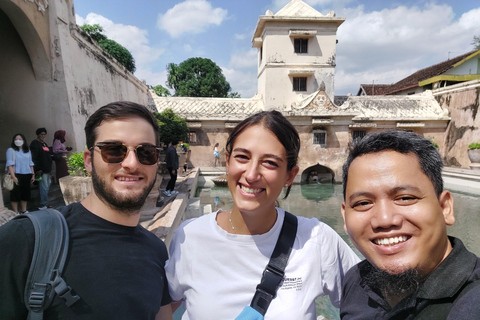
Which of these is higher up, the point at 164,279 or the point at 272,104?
the point at 272,104

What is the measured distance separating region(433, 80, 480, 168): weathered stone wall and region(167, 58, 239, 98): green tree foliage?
68.5 ft

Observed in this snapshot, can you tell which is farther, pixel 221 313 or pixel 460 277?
pixel 221 313

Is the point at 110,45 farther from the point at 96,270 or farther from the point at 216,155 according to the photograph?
the point at 96,270

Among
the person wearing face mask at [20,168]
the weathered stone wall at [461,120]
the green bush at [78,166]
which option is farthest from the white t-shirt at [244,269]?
the weathered stone wall at [461,120]

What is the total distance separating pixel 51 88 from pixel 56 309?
6.73 metres

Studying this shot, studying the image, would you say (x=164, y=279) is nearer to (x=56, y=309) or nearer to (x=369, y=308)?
(x=56, y=309)

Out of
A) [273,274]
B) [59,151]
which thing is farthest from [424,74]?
[273,274]

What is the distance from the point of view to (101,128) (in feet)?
4.56

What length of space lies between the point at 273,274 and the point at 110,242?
0.76 m

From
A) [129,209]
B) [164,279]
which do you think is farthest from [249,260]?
[129,209]

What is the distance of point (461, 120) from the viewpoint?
14.8 meters

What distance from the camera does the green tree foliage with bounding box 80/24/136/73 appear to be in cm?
2252

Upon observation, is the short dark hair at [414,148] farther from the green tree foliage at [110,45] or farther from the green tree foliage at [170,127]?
the green tree foliage at [110,45]

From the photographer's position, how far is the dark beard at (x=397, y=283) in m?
0.91
